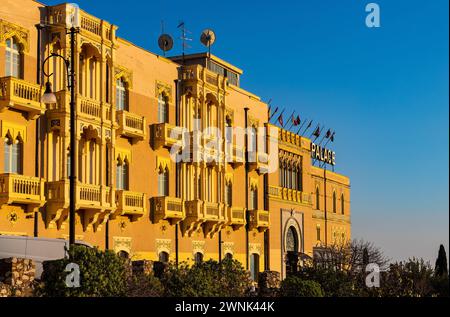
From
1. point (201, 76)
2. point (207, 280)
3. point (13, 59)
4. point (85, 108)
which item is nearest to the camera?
point (207, 280)

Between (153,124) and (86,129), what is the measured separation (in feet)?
22.0

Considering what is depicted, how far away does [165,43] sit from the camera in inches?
2064

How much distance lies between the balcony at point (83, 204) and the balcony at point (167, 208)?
4.89m

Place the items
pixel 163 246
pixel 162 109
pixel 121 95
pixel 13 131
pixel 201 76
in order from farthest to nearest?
pixel 201 76, pixel 162 109, pixel 163 246, pixel 121 95, pixel 13 131

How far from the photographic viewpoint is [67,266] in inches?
910

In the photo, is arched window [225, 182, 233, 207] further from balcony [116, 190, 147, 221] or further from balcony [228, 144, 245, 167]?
balcony [116, 190, 147, 221]

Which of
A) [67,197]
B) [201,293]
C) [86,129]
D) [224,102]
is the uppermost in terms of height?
[224,102]

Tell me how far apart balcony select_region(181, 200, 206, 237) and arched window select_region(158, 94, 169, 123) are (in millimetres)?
5014

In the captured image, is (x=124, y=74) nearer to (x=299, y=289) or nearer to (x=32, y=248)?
(x=32, y=248)

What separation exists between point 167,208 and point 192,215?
2.73 metres

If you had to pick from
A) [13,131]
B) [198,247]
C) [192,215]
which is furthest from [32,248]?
[198,247]

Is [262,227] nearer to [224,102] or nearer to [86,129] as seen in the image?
[224,102]

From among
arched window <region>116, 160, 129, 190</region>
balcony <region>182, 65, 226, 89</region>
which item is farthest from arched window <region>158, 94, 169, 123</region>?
arched window <region>116, 160, 129, 190</region>

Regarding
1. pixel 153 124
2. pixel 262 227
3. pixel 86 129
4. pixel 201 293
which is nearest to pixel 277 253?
pixel 262 227
